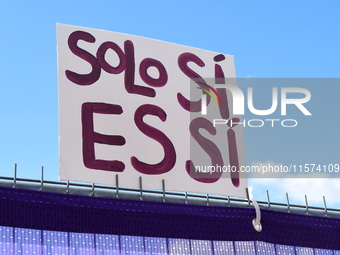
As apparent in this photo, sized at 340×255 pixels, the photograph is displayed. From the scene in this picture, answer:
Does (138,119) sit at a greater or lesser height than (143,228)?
greater

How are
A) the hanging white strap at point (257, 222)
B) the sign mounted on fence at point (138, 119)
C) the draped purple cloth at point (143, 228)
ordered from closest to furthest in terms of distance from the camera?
the draped purple cloth at point (143, 228), the sign mounted on fence at point (138, 119), the hanging white strap at point (257, 222)

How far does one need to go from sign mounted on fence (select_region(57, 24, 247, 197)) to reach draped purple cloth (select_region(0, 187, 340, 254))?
260mm

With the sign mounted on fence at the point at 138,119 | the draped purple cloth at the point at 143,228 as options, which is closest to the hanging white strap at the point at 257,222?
the draped purple cloth at the point at 143,228

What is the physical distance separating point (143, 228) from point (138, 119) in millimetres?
1166

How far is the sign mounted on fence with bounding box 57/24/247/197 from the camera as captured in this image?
5402 millimetres

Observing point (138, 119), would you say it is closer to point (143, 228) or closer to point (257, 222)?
point (143, 228)

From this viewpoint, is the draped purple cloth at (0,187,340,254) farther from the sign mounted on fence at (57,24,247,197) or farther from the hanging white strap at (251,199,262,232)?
the sign mounted on fence at (57,24,247,197)

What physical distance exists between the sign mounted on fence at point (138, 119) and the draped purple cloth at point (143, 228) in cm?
26

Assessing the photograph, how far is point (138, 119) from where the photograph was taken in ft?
18.8

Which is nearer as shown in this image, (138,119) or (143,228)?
(143,228)

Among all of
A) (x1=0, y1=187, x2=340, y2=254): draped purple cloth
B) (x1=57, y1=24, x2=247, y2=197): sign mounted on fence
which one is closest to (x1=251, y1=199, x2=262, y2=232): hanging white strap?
(x1=0, y1=187, x2=340, y2=254): draped purple cloth

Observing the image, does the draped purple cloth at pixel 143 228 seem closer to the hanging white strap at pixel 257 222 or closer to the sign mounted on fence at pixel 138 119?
the hanging white strap at pixel 257 222

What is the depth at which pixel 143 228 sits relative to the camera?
5242 mm

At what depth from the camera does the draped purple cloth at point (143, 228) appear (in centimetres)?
476
